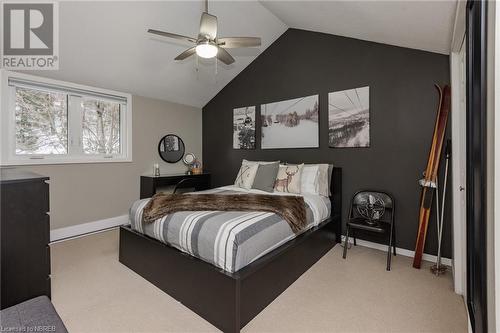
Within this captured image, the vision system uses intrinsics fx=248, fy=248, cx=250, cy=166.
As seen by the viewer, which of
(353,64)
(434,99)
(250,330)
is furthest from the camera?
(353,64)

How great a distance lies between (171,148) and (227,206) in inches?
110

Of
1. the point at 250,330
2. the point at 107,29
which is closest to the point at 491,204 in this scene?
the point at 250,330

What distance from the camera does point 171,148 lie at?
4680mm

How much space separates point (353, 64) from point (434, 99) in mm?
1053

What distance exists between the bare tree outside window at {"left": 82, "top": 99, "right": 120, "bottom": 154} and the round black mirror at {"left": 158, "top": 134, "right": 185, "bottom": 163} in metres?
0.73

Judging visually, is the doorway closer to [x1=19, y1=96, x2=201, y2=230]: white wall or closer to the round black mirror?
[x1=19, y1=96, x2=201, y2=230]: white wall

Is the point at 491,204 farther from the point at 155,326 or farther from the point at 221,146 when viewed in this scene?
the point at 221,146

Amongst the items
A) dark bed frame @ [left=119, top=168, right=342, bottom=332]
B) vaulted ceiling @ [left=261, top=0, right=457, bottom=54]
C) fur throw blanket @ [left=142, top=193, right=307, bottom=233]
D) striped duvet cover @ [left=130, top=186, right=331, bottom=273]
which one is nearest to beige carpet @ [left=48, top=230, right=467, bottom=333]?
dark bed frame @ [left=119, top=168, right=342, bottom=332]

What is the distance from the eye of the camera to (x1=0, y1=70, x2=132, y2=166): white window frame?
115 inches

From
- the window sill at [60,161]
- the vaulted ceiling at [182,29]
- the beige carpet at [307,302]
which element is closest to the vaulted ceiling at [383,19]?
the vaulted ceiling at [182,29]

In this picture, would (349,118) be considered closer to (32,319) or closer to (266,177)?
(266,177)

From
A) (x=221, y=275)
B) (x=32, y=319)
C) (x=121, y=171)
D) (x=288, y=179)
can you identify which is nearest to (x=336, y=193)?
(x=288, y=179)

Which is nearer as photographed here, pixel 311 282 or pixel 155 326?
pixel 155 326

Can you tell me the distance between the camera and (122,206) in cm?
405
